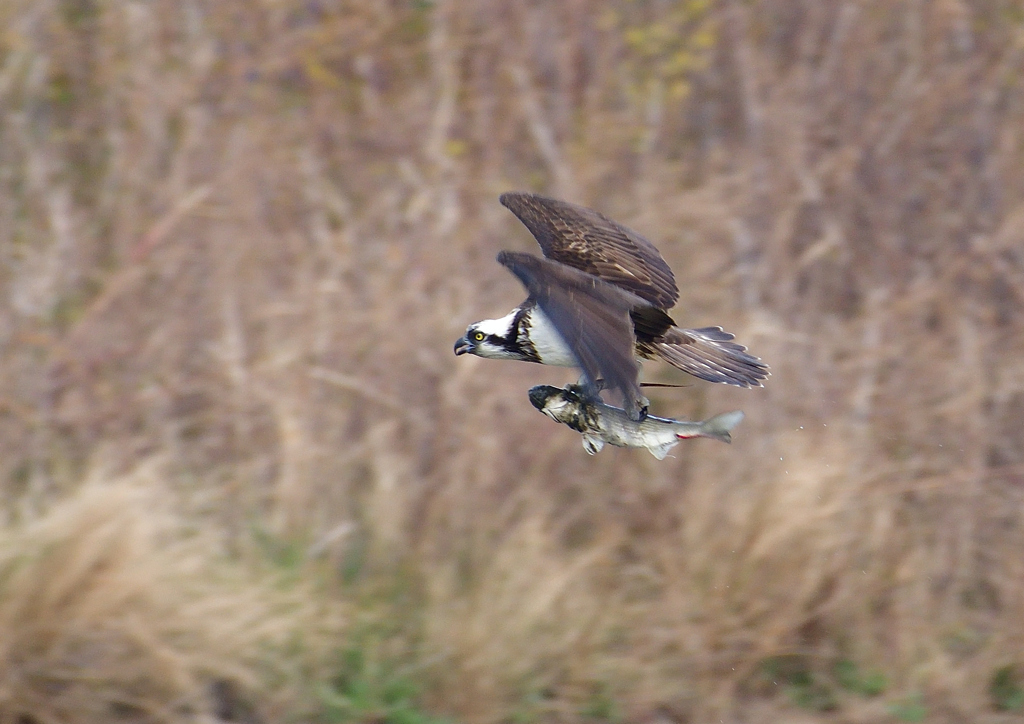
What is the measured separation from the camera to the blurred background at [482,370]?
212 inches

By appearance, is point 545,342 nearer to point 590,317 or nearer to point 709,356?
point 590,317

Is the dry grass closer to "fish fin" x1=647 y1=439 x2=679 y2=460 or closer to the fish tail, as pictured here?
"fish fin" x1=647 y1=439 x2=679 y2=460

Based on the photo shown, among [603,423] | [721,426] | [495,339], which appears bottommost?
[721,426]

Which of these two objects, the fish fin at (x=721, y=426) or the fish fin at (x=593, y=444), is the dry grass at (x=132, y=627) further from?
the fish fin at (x=721, y=426)

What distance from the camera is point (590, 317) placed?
91.4 inches

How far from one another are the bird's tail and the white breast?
34cm

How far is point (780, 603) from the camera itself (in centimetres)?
568

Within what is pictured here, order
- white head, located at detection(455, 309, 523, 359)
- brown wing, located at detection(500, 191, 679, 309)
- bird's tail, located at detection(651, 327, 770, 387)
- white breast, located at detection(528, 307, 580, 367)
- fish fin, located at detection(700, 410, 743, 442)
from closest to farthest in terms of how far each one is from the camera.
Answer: fish fin, located at detection(700, 410, 743, 442), white breast, located at detection(528, 307, 580, 367), white head, located at detection(455, 309, 523, 359), bird's tail, located at detection(651, 327, 770, 387), brown wing, located at detection(500, 191, 679, 309)

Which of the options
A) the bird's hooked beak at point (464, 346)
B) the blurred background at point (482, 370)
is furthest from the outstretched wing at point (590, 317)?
the blurred background at point (482, 370)

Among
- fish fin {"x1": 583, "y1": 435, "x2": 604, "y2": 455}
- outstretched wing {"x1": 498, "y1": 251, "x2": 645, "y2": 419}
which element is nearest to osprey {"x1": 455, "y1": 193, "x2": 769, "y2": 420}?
outstretched wing {"x1": 498, "y1": 251, "x2": 645, "y2": 419}

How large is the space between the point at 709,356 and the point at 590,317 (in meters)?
0.71

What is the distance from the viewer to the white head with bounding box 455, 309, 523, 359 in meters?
2.66

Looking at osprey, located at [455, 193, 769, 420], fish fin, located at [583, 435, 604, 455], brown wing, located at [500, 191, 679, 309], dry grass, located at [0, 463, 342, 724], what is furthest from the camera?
dry grass, located at [0, 463, 342, 724]

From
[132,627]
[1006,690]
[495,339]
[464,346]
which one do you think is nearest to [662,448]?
[495,339]
